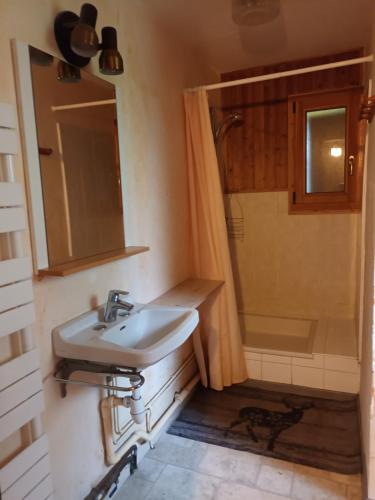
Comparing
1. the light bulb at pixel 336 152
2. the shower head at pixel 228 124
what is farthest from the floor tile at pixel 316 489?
the shower head at pixel 228 124

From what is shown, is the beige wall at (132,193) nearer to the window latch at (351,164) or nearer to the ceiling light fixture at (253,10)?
the ceiling light fixture at (253,10)

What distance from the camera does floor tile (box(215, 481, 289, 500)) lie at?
5.57 feet

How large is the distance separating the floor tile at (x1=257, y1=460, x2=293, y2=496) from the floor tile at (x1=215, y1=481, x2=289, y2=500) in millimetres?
33

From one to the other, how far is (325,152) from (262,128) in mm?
570

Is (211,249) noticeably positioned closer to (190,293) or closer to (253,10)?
(190,293)

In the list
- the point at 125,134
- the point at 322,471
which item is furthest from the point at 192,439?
the point at 125,134

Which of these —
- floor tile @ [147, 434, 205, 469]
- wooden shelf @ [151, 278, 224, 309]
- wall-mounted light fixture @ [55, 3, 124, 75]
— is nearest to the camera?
wall-mounted light fixture @ [55, 3, 124, 75]

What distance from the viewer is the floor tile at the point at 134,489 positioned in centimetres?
172

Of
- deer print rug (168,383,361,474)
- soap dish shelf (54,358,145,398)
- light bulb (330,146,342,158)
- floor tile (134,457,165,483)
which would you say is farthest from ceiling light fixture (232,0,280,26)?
floor tile (134,457,165,483)

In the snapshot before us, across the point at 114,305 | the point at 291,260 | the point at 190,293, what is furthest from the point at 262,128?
the point at 114,305

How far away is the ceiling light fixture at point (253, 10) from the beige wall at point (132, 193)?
0.49 metres

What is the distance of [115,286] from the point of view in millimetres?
1801

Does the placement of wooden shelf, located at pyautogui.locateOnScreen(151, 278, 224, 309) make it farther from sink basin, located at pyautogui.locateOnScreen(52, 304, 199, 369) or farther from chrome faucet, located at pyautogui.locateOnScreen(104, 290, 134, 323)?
chrome faucet, located at pyautogui.locateOnScreen(104, 290, 134, 323)

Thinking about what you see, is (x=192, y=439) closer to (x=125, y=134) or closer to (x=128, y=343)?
(x=128, y=343)
